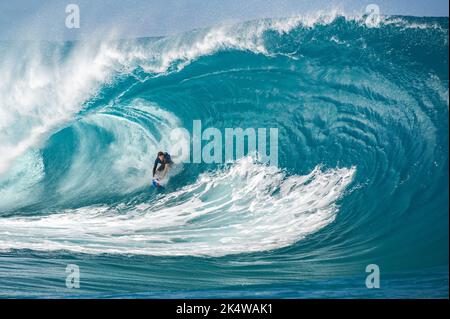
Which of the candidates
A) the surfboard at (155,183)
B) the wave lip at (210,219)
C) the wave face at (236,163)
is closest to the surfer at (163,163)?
the surfboard at (155,183)

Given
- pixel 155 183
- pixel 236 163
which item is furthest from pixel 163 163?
pixel 236 163

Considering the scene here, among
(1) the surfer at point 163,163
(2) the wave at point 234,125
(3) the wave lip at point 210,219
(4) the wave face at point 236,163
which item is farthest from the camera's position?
(1) the surfer at point 163,163

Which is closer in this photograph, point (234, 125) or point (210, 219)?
point (210, 219)

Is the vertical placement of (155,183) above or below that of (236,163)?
below

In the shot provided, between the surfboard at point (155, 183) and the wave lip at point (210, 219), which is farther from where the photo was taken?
the surfboard at point (155, 183)

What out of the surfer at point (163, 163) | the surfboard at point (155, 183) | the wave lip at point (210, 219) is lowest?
the wave lip at point (210, 219)

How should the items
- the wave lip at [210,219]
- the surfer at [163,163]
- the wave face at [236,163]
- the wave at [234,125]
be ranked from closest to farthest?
the wave face at [236,163], the wave at [234,125], the wave lip at [210,219], the surfer at [163,163]

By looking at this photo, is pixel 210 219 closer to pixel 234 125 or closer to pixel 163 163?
pixel 163 163

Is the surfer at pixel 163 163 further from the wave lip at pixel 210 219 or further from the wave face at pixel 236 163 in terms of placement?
the wave lip at pixel 210 219
